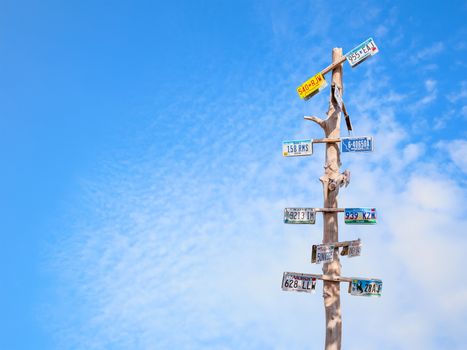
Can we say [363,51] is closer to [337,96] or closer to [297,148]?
[337,96]

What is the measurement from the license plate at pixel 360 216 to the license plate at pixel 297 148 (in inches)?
49.9

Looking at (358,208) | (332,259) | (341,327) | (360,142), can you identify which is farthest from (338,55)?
(341,327)

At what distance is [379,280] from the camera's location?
867 centimetres

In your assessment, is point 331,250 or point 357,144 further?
point 357,144

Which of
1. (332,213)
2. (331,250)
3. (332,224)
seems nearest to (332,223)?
(332,224)

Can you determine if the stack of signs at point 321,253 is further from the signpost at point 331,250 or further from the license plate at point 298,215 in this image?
the license plate at point 298,215

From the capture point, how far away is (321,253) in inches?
345

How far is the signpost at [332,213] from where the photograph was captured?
888 cm

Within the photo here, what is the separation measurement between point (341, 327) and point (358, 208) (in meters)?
2.04

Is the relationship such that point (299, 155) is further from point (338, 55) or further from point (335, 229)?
point (338, 55)

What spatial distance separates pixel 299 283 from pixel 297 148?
2382mm

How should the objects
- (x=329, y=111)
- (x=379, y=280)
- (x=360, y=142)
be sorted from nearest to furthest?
1. (x=379, y=280)
2. (x=360, y=142)
3. (x=329, y=111)

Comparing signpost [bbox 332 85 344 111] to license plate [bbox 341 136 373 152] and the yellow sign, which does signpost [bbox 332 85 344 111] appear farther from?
license plate [bbox 341 136 373 152]

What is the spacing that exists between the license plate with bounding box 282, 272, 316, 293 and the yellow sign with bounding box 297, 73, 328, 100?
334cm
